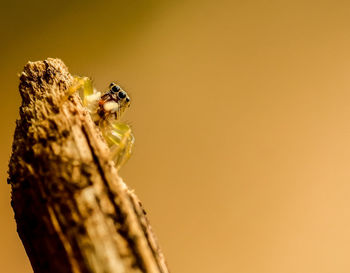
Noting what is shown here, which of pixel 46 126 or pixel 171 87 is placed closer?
pixel 46 126

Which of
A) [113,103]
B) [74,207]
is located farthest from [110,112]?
[74,207]

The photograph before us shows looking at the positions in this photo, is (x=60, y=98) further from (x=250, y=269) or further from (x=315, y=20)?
(x=315, y=20)

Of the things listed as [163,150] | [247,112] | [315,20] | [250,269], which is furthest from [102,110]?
[315,20]

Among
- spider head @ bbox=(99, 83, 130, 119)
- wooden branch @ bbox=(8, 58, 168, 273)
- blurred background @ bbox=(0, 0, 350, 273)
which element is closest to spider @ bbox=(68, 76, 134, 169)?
spider head @ bbox=(99, 83, 130, 119)

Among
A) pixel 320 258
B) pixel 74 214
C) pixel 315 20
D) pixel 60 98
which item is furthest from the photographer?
pixel 315 20

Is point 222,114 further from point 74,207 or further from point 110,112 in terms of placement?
point 74,207

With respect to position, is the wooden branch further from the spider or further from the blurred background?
the blurred background
